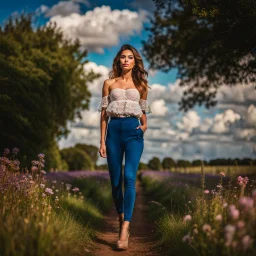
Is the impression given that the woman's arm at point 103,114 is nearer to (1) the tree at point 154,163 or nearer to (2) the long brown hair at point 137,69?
(2) the long brown hair at point 137,69

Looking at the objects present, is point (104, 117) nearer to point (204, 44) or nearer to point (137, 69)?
point (137, 69)

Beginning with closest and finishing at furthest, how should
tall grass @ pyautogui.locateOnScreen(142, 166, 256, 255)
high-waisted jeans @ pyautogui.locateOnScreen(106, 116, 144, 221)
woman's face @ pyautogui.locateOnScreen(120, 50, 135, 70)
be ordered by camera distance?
1. tall grass @ pyautogui.locateOnScreen(142, 166, 256, 255)
2. high-waisted jeans @ pyautogui.locateOnScreen(106, 116, 144, 221)
3. woman's face @ pyautogui.locateOnScreen(120, 50, 135, 70)

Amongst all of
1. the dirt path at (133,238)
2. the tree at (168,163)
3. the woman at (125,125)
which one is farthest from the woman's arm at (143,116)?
the tree at (168,163)

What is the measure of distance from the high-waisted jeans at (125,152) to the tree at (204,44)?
246cm

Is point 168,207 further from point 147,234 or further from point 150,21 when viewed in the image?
point 150,21

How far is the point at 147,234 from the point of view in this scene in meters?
7.77

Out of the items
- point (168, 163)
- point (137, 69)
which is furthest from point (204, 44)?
point (168, 163)

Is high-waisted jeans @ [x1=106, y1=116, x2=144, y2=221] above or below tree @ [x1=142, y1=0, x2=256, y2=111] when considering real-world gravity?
below

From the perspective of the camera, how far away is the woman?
5.84 meters

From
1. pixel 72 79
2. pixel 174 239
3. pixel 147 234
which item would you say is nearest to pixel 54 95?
pixel 72 79

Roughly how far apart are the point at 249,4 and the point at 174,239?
3.94m

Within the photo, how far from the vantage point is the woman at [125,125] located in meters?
5.84

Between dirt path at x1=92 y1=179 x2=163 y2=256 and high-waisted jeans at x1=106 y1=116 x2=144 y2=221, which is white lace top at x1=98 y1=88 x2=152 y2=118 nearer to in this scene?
high-waisted jeans at x1=106 y1=116 x2=144 y2=221

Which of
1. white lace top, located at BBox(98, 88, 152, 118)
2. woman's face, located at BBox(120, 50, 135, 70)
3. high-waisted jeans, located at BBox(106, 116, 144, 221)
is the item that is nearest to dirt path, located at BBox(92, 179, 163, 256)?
high-waisted jeans, located at BBox(106, 116, 144, 221)
